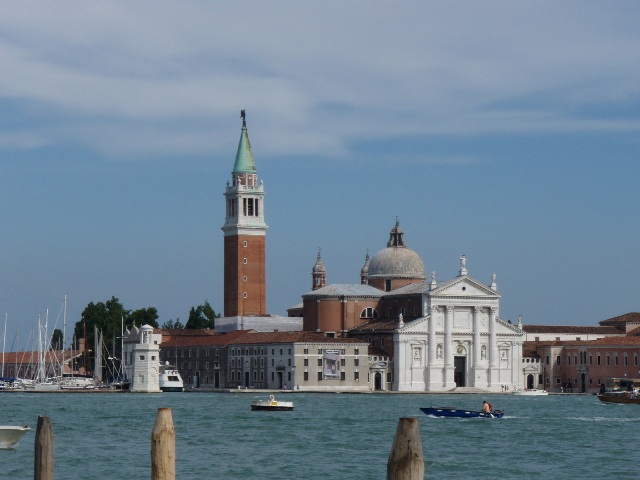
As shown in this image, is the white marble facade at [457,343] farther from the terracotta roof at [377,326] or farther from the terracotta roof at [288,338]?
the terracotta roof at [288,338]

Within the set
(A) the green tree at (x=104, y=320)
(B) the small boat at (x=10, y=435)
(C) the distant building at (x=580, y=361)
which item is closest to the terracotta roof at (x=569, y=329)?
(C) the distant building at (x=580, y=361)

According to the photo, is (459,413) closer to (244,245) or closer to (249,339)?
(249,339)

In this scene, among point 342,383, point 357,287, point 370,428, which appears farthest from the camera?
point 357,287

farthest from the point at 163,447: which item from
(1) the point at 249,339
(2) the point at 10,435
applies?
(1) the point at 249,339

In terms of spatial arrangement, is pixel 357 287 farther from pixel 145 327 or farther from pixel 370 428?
pixel 370 428

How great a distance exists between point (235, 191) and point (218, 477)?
69135 mm

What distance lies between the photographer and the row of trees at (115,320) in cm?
10550

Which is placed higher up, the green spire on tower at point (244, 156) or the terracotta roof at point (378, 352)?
the green spire on tower at point (244, 156)

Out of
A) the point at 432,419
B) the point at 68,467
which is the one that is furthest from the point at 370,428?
the point at 68,467

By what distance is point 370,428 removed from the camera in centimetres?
5012

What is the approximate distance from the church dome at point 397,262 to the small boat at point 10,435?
219 ft

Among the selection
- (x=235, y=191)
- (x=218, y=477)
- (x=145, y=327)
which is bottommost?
(x=218, y=477)

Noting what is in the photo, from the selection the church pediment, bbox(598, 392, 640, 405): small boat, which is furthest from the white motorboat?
bbox(598, 392, 640, 405): small boat

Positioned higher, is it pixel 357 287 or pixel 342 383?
pixel 357 287
